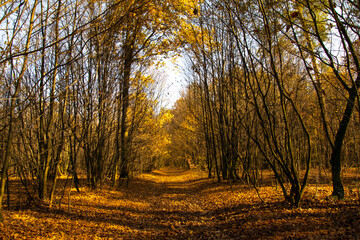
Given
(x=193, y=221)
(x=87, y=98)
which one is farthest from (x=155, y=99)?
(x=193, y=221)

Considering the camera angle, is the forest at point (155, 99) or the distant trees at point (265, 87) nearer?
the forest at point (155, 99)

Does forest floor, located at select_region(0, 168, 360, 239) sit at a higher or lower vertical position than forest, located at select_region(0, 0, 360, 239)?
lower

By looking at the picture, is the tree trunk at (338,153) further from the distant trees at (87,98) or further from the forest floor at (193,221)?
the distant trees at (87,98)

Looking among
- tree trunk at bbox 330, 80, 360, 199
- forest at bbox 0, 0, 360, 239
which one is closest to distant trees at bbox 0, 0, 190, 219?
forest at bbox 0, 0, 360, 239

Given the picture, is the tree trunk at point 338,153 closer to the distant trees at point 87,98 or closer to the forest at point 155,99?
the forest at point 155,99

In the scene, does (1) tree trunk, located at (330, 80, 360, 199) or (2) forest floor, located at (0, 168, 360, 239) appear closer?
(2) forest floor, located at (0, 168, 360, 239)

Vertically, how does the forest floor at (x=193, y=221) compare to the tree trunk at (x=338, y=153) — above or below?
below

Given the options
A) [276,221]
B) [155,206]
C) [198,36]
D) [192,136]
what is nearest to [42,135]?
[155,206]

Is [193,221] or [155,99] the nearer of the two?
[193,221]

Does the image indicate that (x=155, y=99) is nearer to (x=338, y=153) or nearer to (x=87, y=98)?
(x=87, y=98)

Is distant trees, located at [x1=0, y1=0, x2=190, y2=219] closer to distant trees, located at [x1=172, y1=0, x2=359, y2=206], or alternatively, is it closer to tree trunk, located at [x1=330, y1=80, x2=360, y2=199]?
distant trees, located at [x1=172, y1=0, x2=359, y2=206]

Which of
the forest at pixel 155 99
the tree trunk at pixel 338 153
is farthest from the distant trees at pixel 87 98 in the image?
the tree trunk at pixel 338 153

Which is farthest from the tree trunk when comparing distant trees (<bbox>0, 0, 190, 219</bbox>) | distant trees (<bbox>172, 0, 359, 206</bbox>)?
distant trees (<bbox>0, 0, 190, 219</bbox>)

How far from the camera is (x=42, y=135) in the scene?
218 inches
